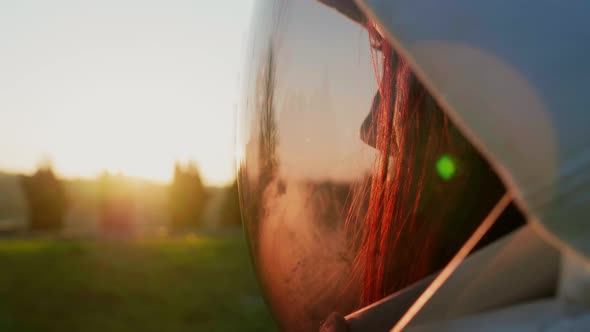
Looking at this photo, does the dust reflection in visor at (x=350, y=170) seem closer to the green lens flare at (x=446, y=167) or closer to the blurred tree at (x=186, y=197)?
the green lens flare at (x=446, y=167)

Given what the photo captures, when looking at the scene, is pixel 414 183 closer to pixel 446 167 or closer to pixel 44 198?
pixel 446 167

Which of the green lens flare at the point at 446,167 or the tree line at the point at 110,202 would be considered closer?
the green lens flare at the point at 446,167

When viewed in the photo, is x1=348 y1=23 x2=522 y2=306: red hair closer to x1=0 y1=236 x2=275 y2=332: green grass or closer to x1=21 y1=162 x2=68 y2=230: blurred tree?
x1=0 y1=236 x2=275 y2=332: green grass

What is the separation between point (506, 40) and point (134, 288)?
6.74 metres

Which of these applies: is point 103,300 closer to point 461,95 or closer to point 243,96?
point 243,96

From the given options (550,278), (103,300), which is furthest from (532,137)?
(103,300)

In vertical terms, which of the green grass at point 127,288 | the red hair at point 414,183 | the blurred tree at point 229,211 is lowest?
the green grass at point 127,288

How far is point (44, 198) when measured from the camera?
15359mm

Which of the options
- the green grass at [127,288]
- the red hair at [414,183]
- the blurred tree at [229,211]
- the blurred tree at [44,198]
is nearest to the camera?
the red hair at [414,183]

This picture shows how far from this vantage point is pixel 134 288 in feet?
22.9

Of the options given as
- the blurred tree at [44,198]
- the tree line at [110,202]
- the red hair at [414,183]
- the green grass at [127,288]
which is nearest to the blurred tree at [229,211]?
the tree line at [110,202]

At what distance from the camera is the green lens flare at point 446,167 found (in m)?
0.99

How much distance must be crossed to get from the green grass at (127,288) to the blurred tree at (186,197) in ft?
20.7

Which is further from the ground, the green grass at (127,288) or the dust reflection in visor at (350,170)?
the dust reflection in visor at (350,170)
